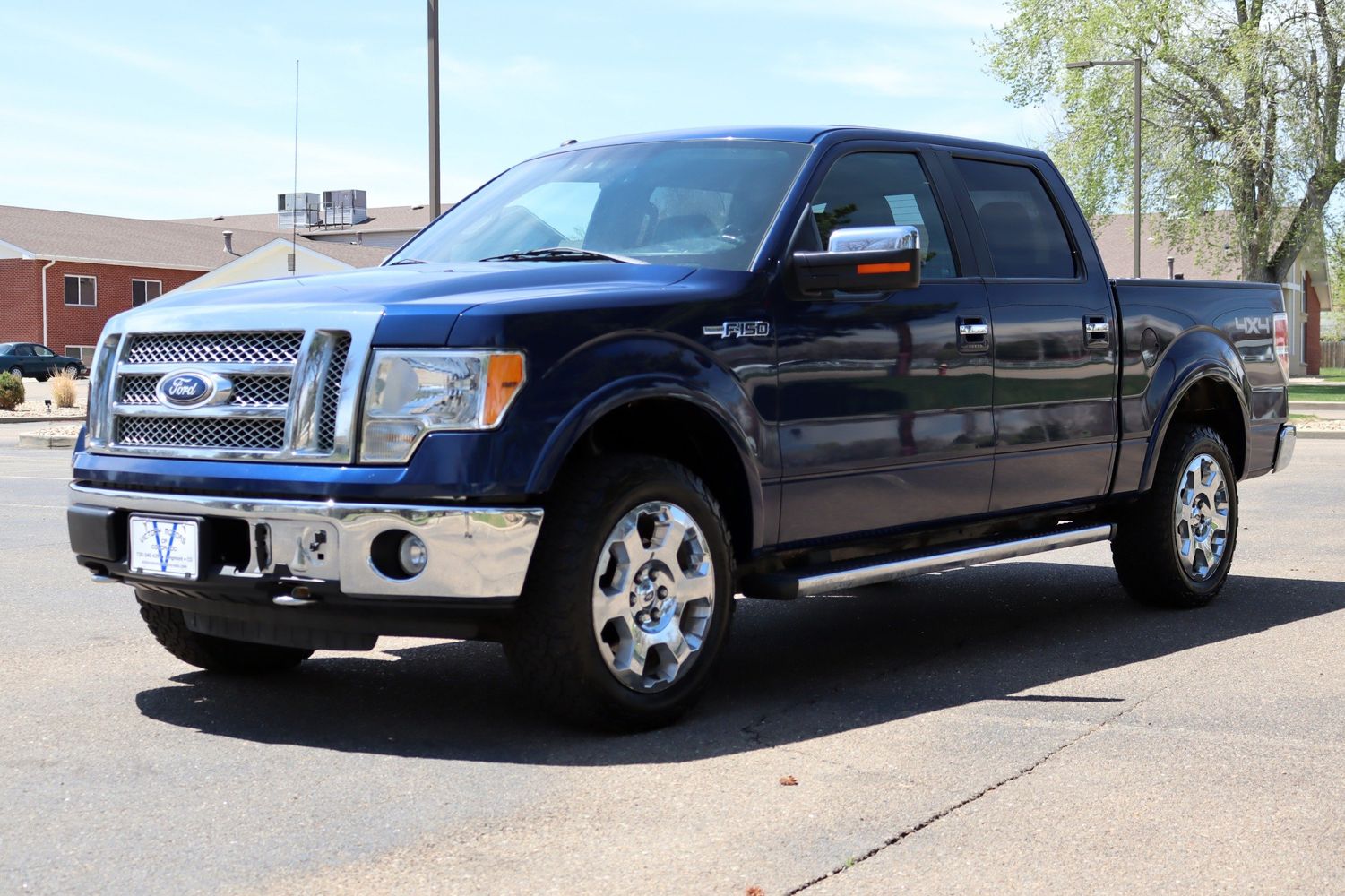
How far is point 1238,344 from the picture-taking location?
27.1 feet

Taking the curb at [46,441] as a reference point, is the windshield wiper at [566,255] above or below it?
above

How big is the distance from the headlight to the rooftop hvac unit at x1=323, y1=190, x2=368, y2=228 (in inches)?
3509

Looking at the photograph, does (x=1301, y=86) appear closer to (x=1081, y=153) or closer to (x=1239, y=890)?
(x=1081, y=153)

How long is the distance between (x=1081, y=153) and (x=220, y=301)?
130ft

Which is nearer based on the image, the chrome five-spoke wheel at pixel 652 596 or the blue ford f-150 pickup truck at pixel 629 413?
the blue ford f-150 pickup truck at pixel 629 413

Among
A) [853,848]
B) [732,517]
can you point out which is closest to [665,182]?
[732,517]

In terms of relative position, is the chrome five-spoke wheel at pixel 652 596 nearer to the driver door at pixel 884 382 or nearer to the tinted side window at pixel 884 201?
the driver door at pixel 884 382

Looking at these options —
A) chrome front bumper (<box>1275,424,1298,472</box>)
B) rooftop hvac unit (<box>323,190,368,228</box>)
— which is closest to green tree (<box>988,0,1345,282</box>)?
chrome front bumper (<box>1275,424,1298,472</box>)

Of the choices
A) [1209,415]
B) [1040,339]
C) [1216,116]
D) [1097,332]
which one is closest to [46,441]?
[1209,415]

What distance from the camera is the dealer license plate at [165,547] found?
4953 millimetres

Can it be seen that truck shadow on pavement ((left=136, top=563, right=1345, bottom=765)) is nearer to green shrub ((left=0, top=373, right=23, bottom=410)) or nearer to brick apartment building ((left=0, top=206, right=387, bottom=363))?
green shrub ((left=0, top=373, right=23, bottom=410))

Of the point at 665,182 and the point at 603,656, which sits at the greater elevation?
the point at 665,182

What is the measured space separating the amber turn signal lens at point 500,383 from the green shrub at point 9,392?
30.6m

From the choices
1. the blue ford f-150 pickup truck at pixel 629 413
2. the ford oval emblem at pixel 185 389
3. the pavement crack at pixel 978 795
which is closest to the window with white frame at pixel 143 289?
the blue ford f-150 pickup truck at pixel 629 413
